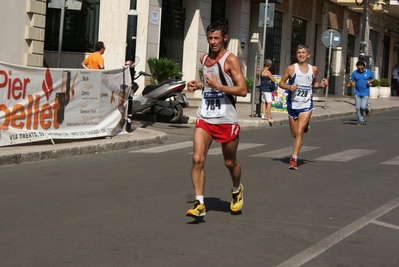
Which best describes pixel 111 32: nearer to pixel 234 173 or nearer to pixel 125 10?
pixel 125 10

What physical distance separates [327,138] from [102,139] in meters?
Answer: 5.23

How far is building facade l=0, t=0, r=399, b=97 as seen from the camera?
20031 mm

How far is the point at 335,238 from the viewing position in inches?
282

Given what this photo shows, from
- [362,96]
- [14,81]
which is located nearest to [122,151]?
[14,81]

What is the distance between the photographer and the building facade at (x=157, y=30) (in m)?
20.0

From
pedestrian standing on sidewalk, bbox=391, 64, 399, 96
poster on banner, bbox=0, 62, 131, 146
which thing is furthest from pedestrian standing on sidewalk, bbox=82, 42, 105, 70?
pedestrian standing on sidewalk, bbox=391, 64, 399, 96

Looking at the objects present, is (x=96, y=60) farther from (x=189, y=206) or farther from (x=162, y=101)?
(x=189, y=206)

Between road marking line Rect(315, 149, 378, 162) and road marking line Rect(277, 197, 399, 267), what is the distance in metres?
4.33

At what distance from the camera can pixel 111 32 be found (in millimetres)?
24625

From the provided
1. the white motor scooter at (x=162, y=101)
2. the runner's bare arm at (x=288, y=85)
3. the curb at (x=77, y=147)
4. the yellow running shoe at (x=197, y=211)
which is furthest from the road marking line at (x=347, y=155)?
the white motor scooter at (x=162, y=101)

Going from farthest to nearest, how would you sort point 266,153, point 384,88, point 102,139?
1. point 384,88
2. point 102,139
3. point 266,153

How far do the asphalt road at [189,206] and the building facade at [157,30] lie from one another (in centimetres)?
541

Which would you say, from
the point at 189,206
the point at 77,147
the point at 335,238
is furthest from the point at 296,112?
the point at 335,238

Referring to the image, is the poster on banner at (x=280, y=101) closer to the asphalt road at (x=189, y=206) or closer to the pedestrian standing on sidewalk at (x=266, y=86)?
the pedestrian standing on sidewalk at (x=266, y=86)
